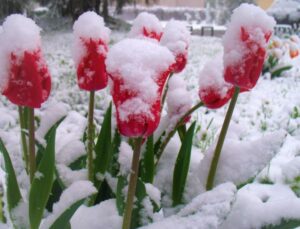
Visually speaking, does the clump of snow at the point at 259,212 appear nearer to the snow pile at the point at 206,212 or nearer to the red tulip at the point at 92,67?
the snow pile at the point at 206,212

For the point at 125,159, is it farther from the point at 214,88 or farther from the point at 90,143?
the point at 214,88

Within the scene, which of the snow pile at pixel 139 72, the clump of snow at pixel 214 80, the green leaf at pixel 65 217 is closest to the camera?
the snow pile at pixel 139 72

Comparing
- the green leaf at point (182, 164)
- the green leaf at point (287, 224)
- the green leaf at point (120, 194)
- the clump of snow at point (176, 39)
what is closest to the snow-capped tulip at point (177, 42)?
the clump of snow at point (176, 39)

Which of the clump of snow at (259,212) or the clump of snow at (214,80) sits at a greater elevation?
the clump of snow at (214,80)

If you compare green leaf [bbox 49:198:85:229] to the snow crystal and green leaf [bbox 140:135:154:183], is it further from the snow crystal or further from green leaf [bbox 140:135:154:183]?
green leaf [bbox 140:135:154:183]

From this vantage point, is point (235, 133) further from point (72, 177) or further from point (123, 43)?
point (123, 43)

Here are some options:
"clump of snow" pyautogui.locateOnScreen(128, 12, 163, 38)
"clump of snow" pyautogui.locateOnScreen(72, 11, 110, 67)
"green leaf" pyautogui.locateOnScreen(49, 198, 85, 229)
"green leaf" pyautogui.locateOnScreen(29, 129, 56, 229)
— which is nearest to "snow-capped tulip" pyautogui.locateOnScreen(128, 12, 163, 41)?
"clump of snow" pyautogui.locateOnScreen(128, 12, 163, 38)
